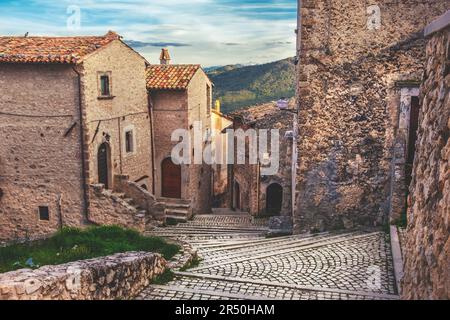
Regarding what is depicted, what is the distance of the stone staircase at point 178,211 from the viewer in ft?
61.2

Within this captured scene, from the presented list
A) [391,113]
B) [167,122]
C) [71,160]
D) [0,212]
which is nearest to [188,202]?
[167,122]

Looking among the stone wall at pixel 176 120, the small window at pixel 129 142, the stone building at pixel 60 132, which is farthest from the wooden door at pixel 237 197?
the stone building at pixel 60 132

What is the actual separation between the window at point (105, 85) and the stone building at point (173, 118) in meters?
2.92

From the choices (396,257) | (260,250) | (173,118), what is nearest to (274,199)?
(173,118)

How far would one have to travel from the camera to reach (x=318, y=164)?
1164cm

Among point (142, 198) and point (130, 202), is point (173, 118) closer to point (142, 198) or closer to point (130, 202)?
point (142, 198)

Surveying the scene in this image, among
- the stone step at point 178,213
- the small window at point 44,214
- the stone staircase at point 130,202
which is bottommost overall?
the stone step at point 178,213

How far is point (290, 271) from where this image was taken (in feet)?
26.9

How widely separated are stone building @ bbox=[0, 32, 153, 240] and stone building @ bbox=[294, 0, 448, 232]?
321 inches

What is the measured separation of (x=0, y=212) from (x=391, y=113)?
15.3 meters

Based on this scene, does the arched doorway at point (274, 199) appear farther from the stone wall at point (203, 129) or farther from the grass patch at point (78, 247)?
the grass patch at point (78, 247)

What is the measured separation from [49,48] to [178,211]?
8.43 metres
